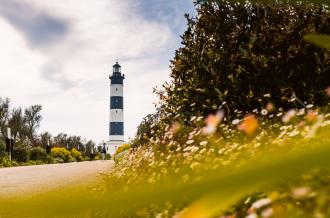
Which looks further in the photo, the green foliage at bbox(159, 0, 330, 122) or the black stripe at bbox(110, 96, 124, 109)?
the black stripe at bbox(110, 96, 124, 109)

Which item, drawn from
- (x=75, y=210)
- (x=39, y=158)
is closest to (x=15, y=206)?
(x=75, y=210)

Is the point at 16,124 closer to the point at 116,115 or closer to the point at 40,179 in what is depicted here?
the point at 116,115

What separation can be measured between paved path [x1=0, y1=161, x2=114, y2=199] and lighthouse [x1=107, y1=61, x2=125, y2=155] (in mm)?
63027

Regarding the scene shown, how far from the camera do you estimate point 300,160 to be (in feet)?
0.88

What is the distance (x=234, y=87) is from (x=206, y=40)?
1193 mm

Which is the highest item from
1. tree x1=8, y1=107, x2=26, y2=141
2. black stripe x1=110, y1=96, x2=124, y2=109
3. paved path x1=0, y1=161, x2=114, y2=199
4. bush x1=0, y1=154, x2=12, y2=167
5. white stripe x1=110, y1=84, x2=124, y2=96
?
white stripe x1=110, y1=84, x2=124, y2=96

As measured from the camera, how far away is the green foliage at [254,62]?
24.2 ft

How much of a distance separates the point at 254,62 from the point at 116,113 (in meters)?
73.5

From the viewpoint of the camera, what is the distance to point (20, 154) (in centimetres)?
3344

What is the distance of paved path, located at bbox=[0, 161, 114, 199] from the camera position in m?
0.35

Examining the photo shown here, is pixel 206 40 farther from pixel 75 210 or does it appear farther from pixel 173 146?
pixel 75 210

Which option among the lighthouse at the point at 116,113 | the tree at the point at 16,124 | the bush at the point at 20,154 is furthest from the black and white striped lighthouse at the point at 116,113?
the bush at the point at 20,154

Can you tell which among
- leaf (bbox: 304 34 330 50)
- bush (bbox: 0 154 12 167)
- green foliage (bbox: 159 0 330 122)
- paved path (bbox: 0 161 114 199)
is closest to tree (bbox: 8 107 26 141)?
bush (bbox: 0 154 12 167)

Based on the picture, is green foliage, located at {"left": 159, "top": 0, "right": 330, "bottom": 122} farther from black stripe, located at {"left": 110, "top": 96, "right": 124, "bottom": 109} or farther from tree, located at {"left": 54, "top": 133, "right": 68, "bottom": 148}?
black stripe, located at {"left": 110, "top": 96, "right": 124, "bottom": 109}
